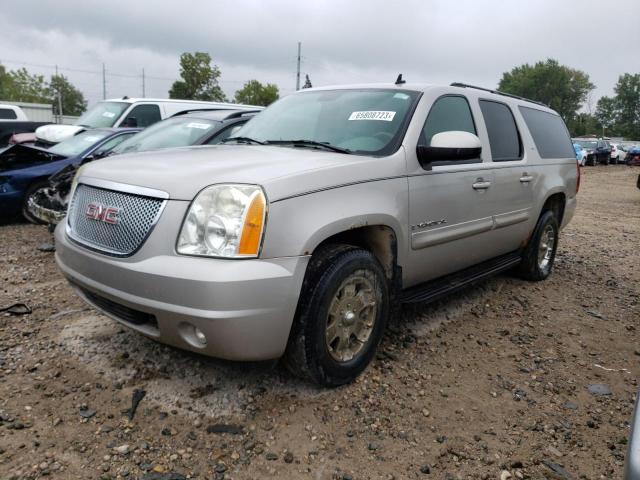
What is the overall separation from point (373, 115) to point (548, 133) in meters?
2.62

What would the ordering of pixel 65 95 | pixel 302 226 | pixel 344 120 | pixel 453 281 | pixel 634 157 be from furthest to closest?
pixel 65 95 → pixel 634 157 → pixel 453 281 → pixel 344 120 → pixel 302 226

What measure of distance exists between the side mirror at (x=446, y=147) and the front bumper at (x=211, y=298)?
3.90 ft

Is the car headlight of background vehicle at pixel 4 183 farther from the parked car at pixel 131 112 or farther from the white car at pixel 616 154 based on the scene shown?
the white car at pixel 616 154

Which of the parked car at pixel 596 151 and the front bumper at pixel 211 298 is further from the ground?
the parked car at pixel 596 151

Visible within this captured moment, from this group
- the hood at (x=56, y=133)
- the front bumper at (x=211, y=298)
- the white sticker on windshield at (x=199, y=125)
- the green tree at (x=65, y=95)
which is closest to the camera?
the front bumper at (x=211, y=298)

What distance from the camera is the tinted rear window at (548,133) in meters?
4.85

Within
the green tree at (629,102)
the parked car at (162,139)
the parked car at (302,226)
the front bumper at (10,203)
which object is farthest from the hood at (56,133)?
the green tree at (629,102)

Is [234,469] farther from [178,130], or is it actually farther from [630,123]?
[630,123]

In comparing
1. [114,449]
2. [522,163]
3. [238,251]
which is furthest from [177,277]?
[522,163]

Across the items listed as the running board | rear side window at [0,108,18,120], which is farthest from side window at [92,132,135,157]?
rear side window at [0,108,18,120]

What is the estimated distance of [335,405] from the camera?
9.14 ft

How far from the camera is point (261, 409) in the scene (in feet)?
8.93

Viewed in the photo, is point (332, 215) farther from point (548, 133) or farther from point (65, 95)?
point (65, 95)

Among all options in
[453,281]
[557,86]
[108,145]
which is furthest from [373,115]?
[557,86]
